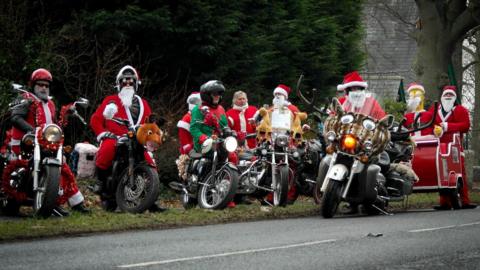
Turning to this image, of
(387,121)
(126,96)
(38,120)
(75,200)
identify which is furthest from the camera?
(387,121)

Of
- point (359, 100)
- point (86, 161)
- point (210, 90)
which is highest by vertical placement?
point (210, 90)

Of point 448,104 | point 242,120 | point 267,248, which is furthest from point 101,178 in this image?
point 448,104

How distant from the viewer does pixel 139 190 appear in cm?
1518

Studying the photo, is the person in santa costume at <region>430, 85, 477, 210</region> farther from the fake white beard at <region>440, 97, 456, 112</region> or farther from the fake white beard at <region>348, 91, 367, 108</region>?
the fake white beard at <region>348, 91, 367, 108</region>

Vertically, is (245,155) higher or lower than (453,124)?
lower

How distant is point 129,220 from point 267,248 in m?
3.32

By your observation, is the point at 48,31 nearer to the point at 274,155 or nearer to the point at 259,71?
the point at 259,71

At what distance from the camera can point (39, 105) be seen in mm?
14938

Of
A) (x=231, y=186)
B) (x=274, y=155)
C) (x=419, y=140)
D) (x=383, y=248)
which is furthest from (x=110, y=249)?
(x=419, y=140)

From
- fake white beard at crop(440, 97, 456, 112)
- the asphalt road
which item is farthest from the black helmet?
fake white beard at crop(440, 97, 456, 112)

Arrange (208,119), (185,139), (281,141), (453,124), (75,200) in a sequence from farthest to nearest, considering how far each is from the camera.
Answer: (453,124)
(185,139)
(281,141)
(208,119)
(75,200)

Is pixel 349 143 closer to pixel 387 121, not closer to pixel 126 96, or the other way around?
pixel 387 121

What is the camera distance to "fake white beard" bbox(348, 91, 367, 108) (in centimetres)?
1655

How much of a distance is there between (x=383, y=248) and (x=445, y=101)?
8.98 m
